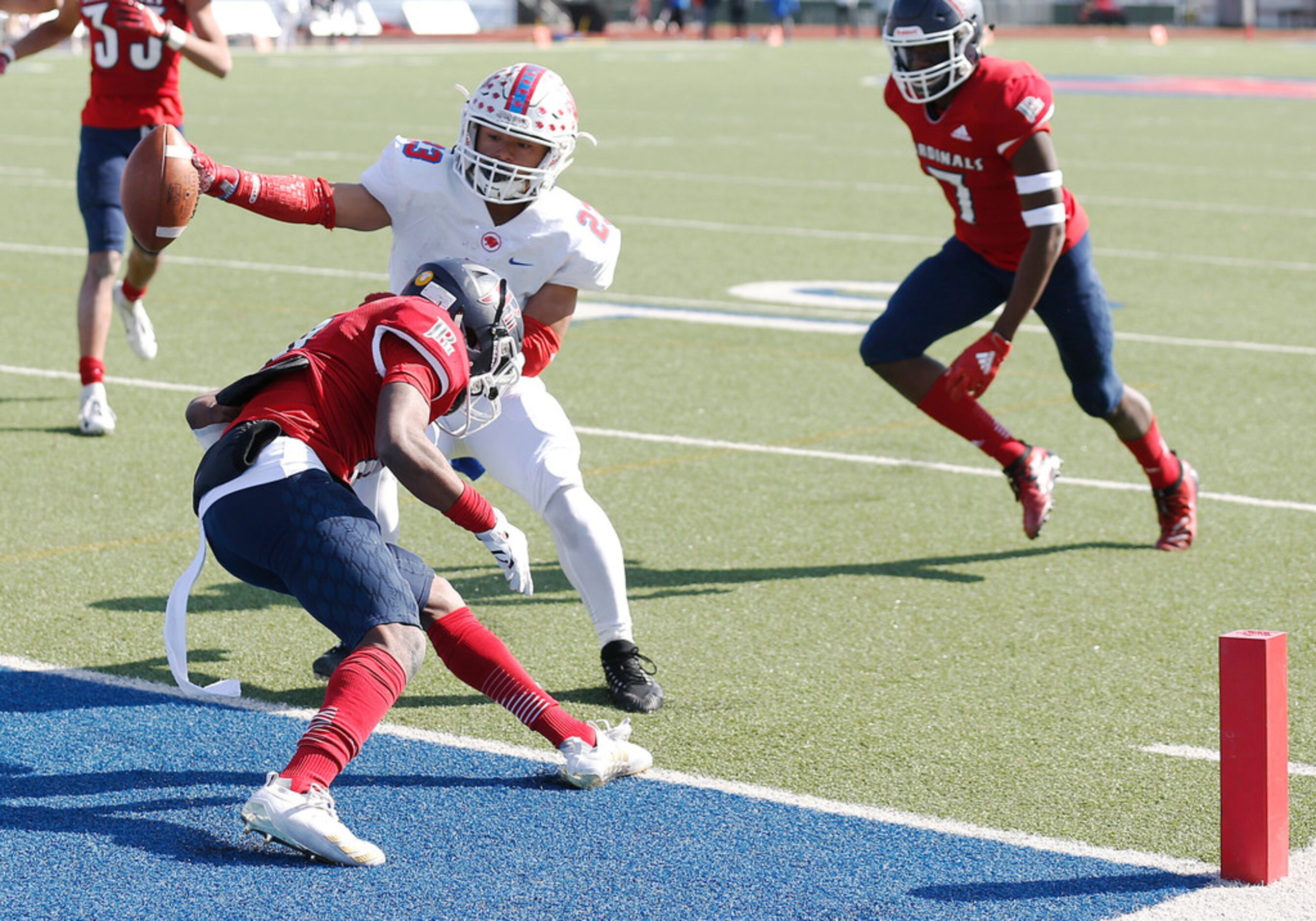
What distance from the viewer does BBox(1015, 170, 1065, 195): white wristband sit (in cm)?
606

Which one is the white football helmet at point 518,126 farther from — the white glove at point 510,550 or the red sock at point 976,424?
the red sock at point 976,424

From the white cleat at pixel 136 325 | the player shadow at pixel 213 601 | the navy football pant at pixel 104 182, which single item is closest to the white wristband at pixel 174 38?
the navy football pant at pixel 104 182

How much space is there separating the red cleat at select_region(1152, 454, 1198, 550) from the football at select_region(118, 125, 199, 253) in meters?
3.45

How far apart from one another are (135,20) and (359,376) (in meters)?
4.13

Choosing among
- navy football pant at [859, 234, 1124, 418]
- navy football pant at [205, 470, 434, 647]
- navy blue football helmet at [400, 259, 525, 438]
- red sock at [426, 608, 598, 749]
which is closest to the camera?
navy football pant at [205, 470, 434, 647]

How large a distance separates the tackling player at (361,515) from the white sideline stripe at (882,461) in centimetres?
342

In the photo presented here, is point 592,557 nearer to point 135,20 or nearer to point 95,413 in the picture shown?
point 95,413

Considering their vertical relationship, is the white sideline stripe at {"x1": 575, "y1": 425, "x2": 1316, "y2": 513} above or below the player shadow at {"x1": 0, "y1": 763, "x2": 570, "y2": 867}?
below

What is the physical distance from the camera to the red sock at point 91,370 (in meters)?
7.80

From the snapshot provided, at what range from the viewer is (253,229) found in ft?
46.7

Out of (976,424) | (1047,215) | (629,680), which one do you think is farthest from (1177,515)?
(629,680)

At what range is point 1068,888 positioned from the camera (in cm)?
373

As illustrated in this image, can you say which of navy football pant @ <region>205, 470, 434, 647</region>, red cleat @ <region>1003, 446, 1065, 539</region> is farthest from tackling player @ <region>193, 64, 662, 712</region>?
red cleat @ <region>1003, 446, 1065, 539</region>

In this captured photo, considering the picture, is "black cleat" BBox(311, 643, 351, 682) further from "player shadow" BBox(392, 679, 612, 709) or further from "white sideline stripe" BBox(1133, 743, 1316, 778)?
"white sideline stripe" BBox(1133, 743, 1316, 778)
